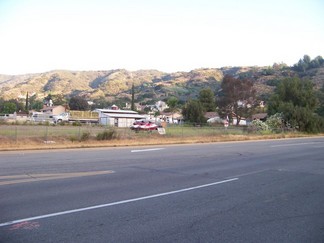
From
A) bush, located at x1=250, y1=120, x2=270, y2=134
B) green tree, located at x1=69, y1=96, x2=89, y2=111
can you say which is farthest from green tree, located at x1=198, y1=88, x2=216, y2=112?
bush, located at x1=250, y1=120, x2=270, y2=134

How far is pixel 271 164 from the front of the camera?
15484mm

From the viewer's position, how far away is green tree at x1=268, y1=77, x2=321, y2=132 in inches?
2024

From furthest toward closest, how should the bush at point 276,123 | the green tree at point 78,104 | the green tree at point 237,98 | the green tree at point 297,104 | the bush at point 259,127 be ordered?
the green tree at point 78,104
the green tree at point 237,98
the green tree at point 297,104
the bush at point 276,123
the bush at point 259,127

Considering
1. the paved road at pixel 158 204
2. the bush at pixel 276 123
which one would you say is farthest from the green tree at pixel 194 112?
the paved road at pixel 158 204

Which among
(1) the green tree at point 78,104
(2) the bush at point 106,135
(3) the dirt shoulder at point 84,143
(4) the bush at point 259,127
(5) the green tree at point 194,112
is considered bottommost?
(3) the dirt shoulder at point 84,143

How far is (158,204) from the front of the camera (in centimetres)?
805

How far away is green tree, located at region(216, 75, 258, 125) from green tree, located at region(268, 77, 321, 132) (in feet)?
50.9

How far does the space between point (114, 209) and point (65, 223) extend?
125 cm

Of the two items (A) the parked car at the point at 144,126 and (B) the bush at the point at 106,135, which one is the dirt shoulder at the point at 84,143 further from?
(A) the parked car at the point at 144,126

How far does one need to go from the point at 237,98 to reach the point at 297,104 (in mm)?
21270

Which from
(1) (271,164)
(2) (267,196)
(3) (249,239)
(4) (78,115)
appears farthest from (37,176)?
(4) (78,115)

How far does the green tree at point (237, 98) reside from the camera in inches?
3177

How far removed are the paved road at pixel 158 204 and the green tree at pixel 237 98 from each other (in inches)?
2672

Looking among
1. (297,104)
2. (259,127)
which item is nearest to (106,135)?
(259,127)
